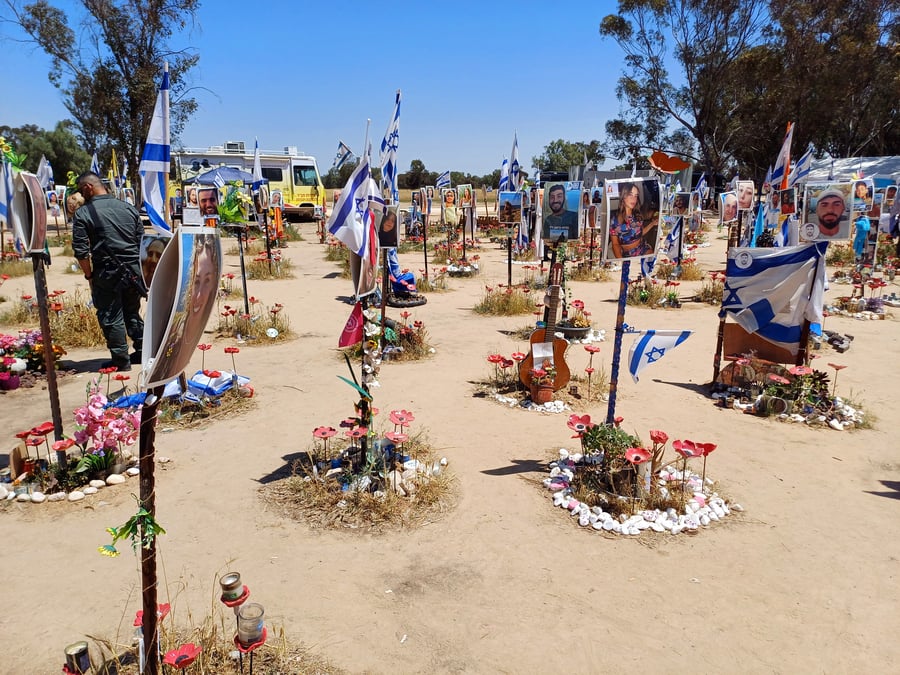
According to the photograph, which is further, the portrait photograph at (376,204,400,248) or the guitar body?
the portrait photograph at (376,204,400,248)

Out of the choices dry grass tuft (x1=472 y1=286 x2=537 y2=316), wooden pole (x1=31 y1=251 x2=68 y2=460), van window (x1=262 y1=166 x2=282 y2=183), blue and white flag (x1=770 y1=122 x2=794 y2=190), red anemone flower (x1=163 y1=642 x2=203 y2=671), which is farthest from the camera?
van window (x1=262 y1=166 x2=282 y2=183)

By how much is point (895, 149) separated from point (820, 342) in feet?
121

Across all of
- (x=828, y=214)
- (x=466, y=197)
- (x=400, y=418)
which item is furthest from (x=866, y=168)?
(x=400, y=418)

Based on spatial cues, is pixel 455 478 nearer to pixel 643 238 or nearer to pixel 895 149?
pixel 643 238

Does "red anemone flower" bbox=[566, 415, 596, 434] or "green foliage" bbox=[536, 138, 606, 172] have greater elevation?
"green foliage" bbox=[536, 138, 606, 172]

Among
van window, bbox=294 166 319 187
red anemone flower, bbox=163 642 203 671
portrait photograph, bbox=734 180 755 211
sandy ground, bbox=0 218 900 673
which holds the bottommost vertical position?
sandy ground, bbox=0 218 900 673

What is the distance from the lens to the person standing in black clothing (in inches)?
229

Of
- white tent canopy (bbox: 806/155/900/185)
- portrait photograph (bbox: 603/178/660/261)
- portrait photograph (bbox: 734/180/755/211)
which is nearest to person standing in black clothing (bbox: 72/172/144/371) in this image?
portrait photograph (bbox: 603/178/660/261)

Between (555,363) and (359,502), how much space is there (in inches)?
108

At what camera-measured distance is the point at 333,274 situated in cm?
1456

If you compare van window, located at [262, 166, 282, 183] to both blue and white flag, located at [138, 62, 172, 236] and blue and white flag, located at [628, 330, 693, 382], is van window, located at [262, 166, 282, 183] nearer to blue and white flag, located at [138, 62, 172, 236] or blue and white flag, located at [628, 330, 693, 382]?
blue and white flag, located at [628, 330, 693, 382]

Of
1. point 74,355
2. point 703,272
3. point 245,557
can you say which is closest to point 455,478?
point 245,557

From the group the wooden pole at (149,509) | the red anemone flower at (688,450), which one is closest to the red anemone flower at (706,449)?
the red anemone flower at (688,450)

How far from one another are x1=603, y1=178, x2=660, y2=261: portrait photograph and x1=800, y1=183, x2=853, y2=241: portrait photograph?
2.34 meters
